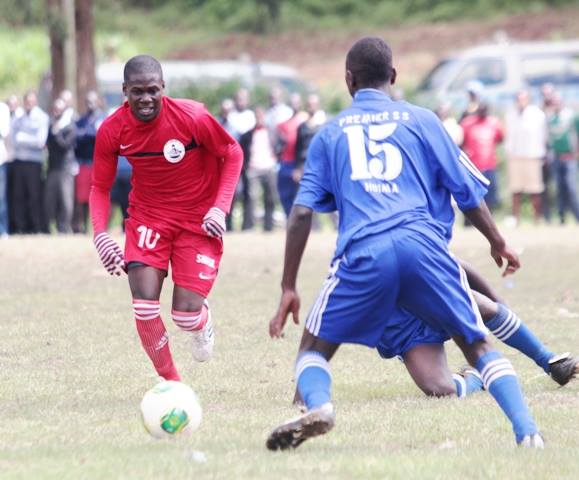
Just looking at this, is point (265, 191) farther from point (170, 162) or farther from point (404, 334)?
point (404, 334)

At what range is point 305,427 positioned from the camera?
6.54 m

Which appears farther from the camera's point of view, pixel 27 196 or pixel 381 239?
pixel 27 196

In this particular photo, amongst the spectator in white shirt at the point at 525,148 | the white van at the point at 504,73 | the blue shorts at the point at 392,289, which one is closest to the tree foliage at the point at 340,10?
the white van at the point at 504,73

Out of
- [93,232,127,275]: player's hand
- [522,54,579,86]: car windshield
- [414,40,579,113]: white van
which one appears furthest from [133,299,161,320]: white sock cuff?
[522,54,579,86]: car windshield

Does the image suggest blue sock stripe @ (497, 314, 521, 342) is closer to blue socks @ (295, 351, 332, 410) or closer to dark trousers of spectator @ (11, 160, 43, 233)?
blue socks @ (295, 351, 332, 410)

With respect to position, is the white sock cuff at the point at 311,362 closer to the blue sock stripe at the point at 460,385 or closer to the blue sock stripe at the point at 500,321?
the blue sock stripe at the point at 500,321

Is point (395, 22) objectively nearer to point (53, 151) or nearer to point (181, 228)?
point (53, 151)

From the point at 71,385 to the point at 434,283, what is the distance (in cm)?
367

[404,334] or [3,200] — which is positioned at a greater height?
[404,334]

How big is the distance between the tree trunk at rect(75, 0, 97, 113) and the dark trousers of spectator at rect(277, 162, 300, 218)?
21.0 feet

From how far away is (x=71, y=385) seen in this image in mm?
9750

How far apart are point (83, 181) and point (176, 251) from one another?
14.5 m

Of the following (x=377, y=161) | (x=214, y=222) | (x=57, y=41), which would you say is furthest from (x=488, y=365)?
(x=57, y=41)

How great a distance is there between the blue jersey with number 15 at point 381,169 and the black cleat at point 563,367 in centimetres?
236
